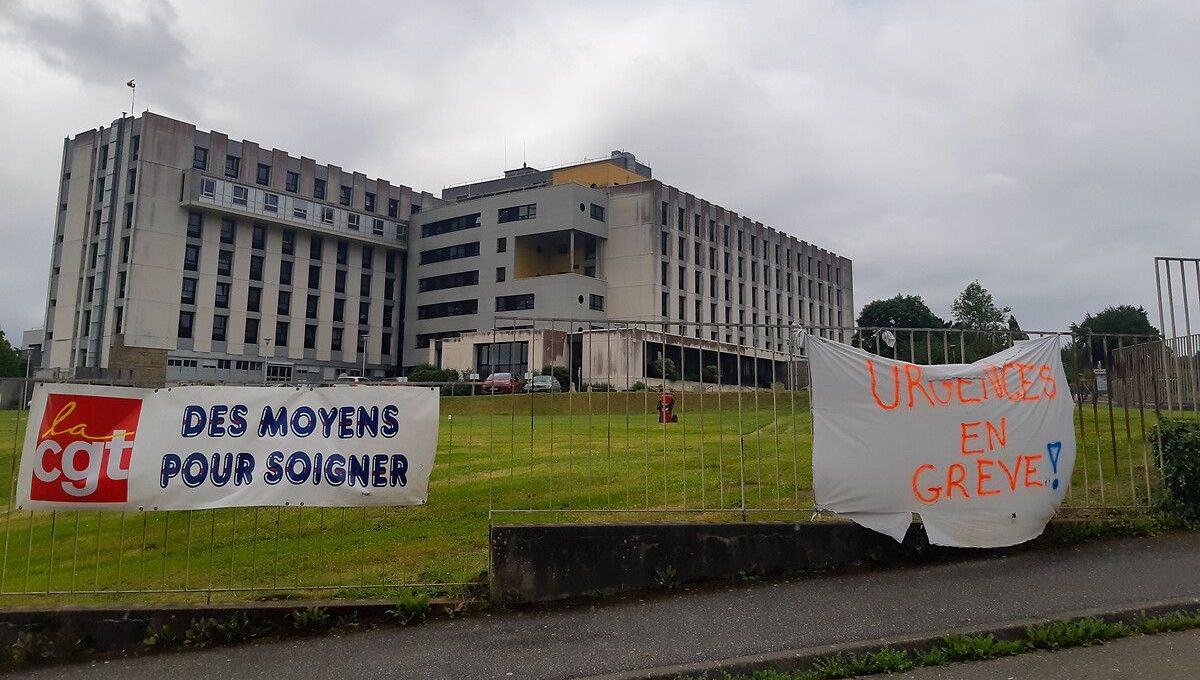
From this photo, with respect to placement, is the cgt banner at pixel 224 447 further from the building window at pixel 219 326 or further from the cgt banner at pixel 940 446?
the building window at pixel 219 326

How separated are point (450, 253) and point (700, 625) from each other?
225ft

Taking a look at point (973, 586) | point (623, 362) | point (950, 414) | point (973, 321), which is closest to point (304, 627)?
point (623, 362)

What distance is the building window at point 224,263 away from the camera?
63.1m

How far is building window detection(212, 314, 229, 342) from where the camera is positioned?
62.4 metres

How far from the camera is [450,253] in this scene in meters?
72.4

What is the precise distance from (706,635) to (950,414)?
137 inches

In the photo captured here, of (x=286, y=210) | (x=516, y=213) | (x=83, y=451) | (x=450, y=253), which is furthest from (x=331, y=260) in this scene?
(x=83, y=451)

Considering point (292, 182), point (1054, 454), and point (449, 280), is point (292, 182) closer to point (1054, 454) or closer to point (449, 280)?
point (449, 280)

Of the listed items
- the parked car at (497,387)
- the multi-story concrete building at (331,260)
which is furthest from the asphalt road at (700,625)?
the multi-story concrete building at (331,260)

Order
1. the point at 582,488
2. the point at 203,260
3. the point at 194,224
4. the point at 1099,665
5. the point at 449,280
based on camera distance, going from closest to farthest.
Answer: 1. the point at 1099,665
2. the point at 582,488
3. the point at 194,224
4. the point at 203,260
5. the point at 449,280

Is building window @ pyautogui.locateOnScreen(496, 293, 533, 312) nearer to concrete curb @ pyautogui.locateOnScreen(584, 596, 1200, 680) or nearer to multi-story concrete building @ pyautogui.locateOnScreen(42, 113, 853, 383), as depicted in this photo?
multi-story concrete building @ pyautogui.locateOnScreen(42, 113, 853, 383)

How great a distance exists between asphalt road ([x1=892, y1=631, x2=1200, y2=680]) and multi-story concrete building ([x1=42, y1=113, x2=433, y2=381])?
55.9 metres

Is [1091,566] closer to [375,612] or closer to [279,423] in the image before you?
[375,612]

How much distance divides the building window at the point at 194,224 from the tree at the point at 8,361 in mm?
29170
